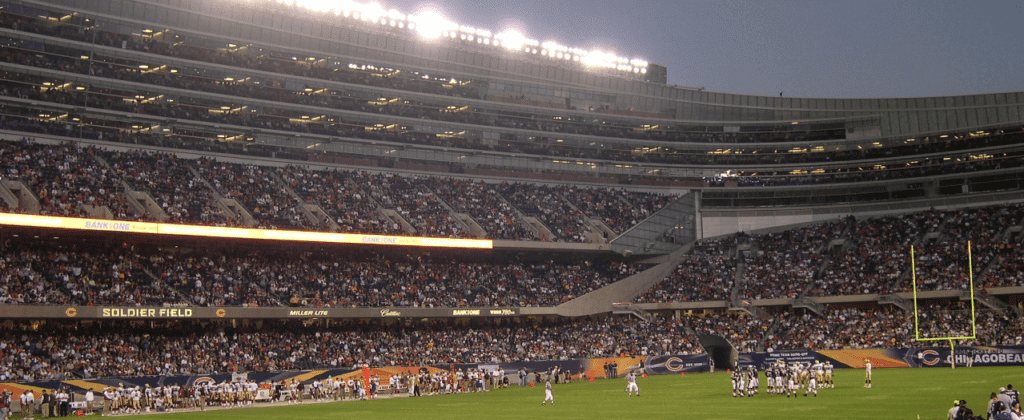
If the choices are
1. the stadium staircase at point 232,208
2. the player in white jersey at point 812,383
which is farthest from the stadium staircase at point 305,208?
the player in white jersey at point 812,383

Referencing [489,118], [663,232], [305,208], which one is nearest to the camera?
[305,208]

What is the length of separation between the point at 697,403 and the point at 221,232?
1250 inches

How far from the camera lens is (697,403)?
36.5 m

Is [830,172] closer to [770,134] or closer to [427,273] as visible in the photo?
[770,134]

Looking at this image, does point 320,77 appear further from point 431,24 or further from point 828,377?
point 828,377

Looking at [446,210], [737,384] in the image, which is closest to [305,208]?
[446,210]

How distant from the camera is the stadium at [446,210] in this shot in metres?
52.7

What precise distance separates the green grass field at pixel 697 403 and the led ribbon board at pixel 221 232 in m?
14.4

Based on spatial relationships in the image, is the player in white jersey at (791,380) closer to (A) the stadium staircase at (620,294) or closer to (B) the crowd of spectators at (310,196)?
(A) the stadium staircase at (620,294)

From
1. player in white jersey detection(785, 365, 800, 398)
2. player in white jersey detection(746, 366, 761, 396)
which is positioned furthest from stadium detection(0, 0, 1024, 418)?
player in white jersey detection(746, 366, 761, 396)

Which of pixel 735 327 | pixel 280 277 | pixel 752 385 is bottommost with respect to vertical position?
pixel 752 385

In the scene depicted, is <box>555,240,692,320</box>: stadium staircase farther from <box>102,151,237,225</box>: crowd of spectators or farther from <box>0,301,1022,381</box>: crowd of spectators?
<box>102,151,237,225</box>: crowd of spectators

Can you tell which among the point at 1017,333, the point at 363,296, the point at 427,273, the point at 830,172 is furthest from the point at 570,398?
the point at 830,172

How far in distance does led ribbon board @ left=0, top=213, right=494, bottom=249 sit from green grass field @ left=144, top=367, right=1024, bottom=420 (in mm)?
14435
